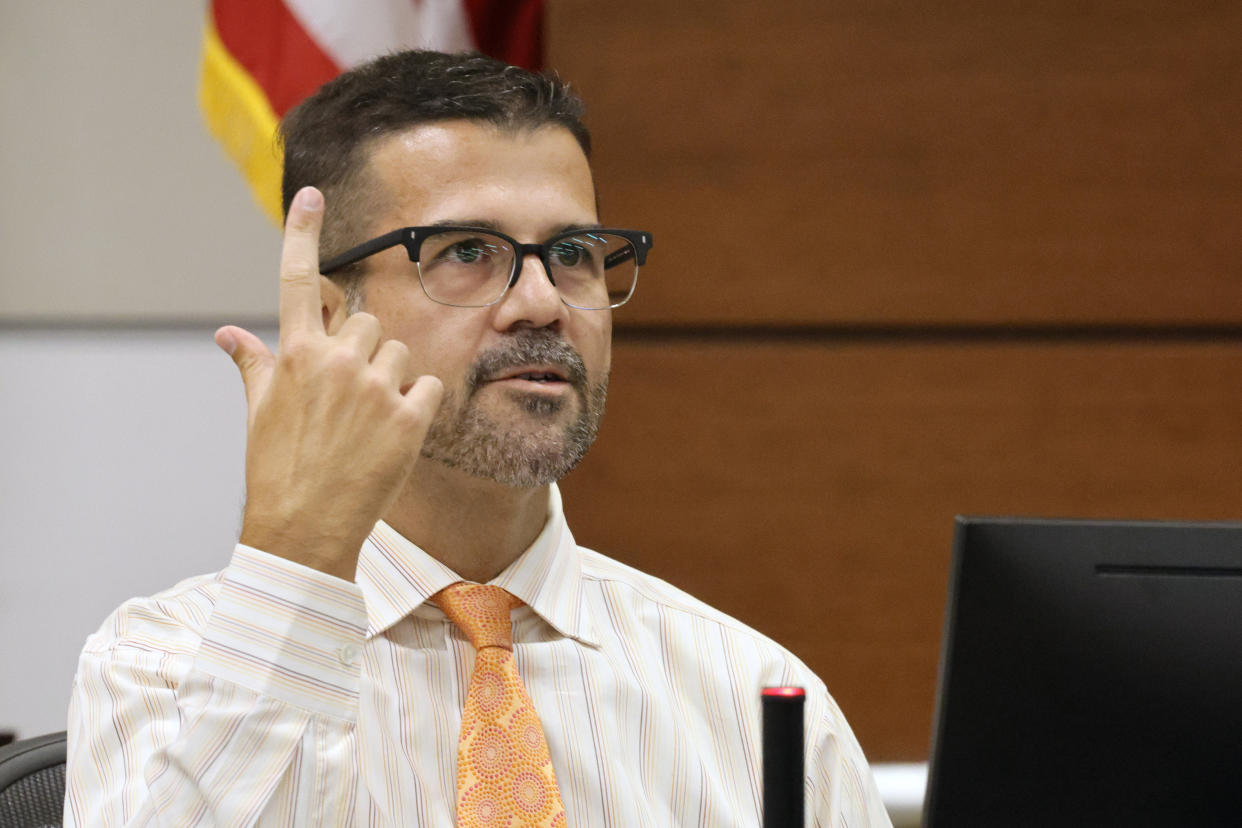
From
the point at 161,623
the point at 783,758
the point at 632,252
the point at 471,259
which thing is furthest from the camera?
the point at 632,252

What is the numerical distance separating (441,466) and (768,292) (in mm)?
954

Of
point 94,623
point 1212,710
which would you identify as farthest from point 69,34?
point 1212,710

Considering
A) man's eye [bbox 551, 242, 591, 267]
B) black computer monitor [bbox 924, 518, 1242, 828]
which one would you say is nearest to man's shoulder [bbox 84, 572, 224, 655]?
man's eye [bbox 551, 242, 591, 267]

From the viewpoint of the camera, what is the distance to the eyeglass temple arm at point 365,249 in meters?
1.19

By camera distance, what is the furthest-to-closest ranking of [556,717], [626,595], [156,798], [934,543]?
[934,543] < [626,595] < [556,717] < [156,798]

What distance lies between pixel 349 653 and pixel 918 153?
1.42 metres

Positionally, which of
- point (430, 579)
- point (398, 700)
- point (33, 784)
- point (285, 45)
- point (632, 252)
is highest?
point (285, 45)

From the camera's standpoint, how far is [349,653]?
0.91 meters

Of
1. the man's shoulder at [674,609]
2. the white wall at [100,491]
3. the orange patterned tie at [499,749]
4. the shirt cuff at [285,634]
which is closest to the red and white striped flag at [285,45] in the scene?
the white wall at [100,491]

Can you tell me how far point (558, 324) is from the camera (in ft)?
3.98

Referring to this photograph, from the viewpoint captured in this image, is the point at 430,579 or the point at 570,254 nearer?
the point at 430,579

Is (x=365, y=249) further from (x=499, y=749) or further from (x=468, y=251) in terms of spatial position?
(x=499, y=749)

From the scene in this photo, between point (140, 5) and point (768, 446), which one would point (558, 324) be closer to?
point (768, 446)

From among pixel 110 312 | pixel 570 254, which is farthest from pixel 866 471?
pixel 110 312
